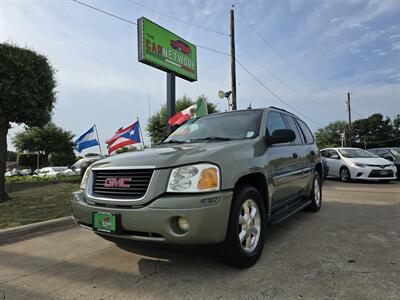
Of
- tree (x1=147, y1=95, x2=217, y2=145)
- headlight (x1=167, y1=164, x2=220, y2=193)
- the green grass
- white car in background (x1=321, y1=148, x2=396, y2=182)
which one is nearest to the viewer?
headlight (x1=167, y1=164, x2=220, y2=193)

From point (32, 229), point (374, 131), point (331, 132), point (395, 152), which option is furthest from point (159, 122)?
point (331, 132)

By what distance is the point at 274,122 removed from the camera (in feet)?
13.9

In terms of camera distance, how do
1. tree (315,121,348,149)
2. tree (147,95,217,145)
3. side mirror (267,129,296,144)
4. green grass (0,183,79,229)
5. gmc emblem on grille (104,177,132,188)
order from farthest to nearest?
tree (315,121,348,149) < tree (147,95,217,145) < green grass (0,183,79,229) < side mirror (267,129,296,144) < gmc emblem on grille (104,177,132,188)

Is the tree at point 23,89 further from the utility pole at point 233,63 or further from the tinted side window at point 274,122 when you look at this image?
the utility pole at point 233,63

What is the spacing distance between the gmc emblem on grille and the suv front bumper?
0.86 feet

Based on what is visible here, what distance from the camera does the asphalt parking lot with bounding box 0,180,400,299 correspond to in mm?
2580

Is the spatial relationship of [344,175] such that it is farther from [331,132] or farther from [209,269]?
[331,132]

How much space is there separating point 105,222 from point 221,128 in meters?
1.92

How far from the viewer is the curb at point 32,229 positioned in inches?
175

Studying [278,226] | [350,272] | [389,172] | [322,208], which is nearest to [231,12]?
[389,172]

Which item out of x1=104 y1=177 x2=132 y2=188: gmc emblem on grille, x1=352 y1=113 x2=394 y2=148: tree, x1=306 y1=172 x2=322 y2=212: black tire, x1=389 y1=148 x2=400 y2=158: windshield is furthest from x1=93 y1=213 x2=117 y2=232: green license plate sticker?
x1=352 y1=113 x2=394 y2=148: tree

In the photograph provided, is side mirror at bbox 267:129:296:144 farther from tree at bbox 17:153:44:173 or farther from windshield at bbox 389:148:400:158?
tree at bbox 17:153:44:173

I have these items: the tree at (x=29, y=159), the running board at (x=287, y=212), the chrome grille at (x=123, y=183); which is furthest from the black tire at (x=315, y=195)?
the tree at (x=29, y=159)

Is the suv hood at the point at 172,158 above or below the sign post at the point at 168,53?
below
